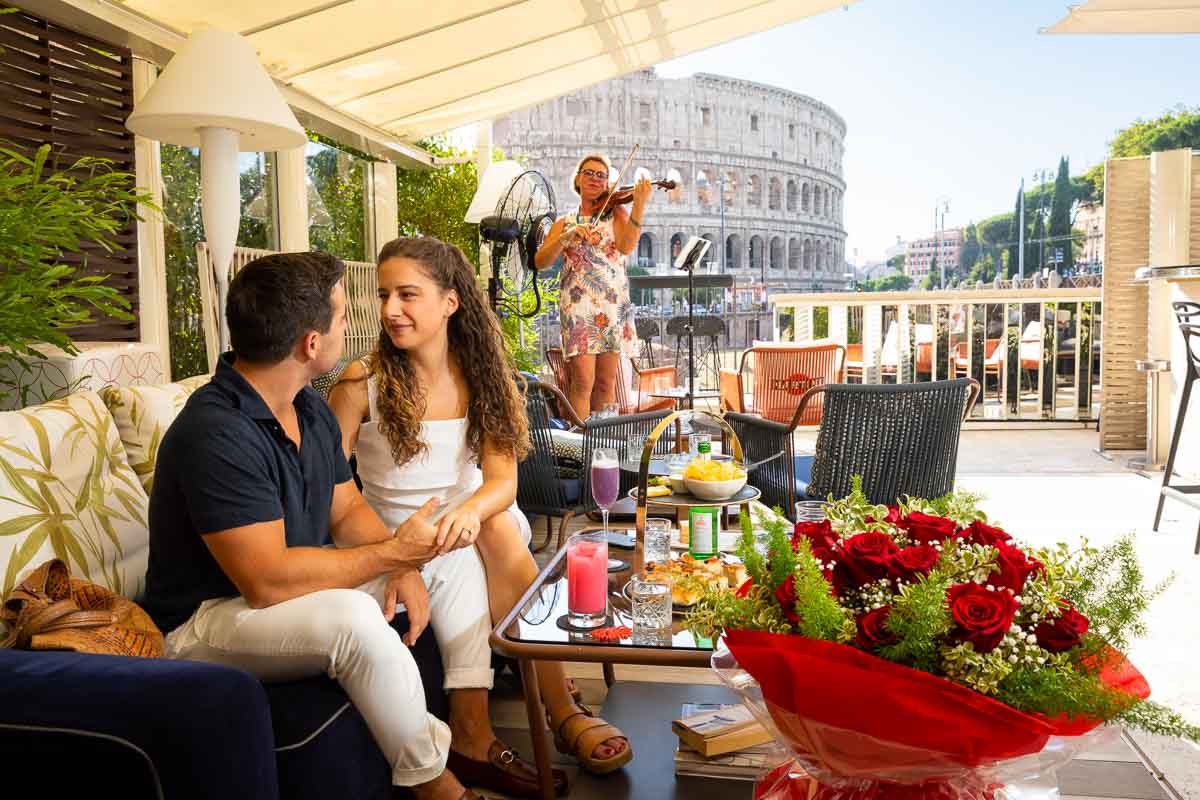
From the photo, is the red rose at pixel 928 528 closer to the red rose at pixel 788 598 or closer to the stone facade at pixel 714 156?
the red rose at pixel 788 598

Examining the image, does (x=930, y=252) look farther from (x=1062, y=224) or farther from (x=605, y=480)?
(x=605, y=480)

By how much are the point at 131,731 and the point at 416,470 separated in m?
1.07

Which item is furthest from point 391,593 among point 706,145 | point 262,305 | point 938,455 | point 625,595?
point 706,145

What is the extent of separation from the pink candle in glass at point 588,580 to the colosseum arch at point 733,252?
61.7 m

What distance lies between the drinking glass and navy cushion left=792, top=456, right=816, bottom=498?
5.16 feet

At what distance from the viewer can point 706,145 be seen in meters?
62.4

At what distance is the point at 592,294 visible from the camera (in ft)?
15.2

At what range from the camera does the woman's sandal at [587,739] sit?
1896mm

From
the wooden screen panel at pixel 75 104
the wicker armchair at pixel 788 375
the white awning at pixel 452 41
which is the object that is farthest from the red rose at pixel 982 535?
the wicker armchair at pixel 788 375

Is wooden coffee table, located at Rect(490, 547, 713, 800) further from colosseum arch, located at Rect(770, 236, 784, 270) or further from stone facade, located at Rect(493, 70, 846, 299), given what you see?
colosseum arch, located at Rect(770, 236, 784, 270)

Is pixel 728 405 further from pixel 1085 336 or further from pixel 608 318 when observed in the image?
pixel 1085 336

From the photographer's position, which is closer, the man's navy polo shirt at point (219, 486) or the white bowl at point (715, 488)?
the man's navy polo shirt at point (219, 486)

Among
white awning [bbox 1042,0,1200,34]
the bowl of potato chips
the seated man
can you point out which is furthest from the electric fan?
the seated man

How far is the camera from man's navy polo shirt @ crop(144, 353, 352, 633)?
5.12 feet
